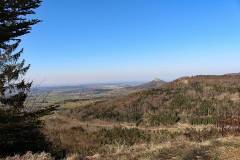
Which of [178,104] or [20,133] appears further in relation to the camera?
[178,104]

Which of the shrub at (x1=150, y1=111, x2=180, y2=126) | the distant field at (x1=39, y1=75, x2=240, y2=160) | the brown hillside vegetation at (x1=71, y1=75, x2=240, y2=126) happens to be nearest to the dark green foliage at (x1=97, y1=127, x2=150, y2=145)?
the distant field at (x1=39, y1=75, x2=240, y2=160)

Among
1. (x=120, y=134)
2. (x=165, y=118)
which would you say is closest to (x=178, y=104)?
(x=165, y=118)

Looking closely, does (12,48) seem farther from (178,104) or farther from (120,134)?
(178,104)

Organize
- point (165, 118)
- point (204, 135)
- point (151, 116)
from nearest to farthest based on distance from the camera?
point (204, 135) < point (165, 118) < point (151, 116)

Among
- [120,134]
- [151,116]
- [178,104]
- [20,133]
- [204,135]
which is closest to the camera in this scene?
[204,135]

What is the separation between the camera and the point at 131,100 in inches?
2173

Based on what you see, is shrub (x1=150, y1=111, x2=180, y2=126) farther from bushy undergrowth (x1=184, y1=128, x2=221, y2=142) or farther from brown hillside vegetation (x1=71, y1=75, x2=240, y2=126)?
bushy undergrowth (x1=184, y1=128, x2=221, y2=142)

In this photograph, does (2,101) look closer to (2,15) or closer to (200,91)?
(2,15)

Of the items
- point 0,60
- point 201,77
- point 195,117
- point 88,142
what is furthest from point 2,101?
point 201,77

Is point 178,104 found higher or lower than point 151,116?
higher

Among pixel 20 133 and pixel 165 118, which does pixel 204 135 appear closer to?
pixel 20 133

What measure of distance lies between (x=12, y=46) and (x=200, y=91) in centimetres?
3477

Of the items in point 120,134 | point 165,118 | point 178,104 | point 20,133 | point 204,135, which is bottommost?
point 120,134

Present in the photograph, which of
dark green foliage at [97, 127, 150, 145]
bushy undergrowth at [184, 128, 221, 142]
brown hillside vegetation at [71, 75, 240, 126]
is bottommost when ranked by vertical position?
dark green foliage at [97, 127, 150, 145]
